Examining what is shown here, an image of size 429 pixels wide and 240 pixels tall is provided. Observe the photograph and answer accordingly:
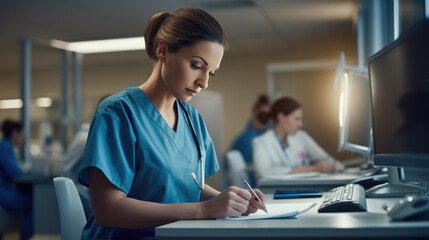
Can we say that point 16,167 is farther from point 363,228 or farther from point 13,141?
point 363,228

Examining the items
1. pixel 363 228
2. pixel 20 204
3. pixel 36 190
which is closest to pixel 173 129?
pixel 363 228

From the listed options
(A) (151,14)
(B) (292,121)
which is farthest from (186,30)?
(A) (151,14)

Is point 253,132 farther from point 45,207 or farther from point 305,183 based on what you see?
point 305,183

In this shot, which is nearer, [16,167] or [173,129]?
[173,129]

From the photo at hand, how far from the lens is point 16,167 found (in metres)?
4.69

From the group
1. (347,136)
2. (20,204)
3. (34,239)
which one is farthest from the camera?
(20,204)

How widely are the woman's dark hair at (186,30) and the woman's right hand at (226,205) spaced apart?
0.43 m

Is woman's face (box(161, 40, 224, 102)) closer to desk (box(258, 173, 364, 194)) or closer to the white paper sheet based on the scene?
the white paper sheet

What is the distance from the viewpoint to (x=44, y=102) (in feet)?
29.5

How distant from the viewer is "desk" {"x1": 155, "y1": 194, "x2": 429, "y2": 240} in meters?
0.88

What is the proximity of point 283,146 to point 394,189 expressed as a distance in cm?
187

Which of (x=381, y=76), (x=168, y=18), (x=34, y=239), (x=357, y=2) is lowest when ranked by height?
(x=34, y=239)

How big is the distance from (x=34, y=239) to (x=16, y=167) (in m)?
0.86

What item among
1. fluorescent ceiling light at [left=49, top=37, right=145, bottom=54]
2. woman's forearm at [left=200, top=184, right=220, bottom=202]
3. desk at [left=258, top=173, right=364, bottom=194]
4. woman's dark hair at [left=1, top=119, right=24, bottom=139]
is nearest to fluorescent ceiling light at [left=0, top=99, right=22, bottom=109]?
fluorescent ceiling light at [left=49, top=37, right=145, bottom=54]
